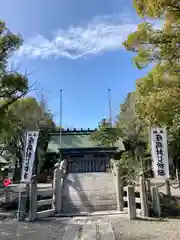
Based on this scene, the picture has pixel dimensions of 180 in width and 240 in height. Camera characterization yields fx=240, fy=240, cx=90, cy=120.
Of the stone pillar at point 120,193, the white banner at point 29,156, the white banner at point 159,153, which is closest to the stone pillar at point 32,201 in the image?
the white banner at point 29,156

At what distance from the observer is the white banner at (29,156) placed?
32.0ft

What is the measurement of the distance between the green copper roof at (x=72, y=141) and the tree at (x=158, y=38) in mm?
17343

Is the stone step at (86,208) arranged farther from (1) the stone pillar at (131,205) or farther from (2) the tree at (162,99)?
(2) the tree at (162,99)

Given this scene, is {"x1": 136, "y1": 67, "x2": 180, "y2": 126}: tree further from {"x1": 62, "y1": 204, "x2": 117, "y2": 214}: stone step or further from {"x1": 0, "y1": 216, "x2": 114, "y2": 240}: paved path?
{"x1": 62, "y1": 204, "x2": 117, "y2": 214}: stone step

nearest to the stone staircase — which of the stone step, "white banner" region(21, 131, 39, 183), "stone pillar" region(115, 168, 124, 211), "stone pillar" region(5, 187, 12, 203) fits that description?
the stone step

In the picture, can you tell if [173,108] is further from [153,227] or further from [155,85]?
[153,227]

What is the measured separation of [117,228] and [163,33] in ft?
18.5

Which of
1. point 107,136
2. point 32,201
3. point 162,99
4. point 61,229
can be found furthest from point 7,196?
point 107,136

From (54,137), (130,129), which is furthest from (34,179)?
(54,137)

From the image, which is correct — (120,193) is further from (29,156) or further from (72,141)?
(72,141)

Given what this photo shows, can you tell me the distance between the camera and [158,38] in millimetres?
6285

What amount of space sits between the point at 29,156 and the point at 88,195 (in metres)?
3.36

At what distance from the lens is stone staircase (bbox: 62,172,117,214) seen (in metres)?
10.4

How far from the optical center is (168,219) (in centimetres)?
818
